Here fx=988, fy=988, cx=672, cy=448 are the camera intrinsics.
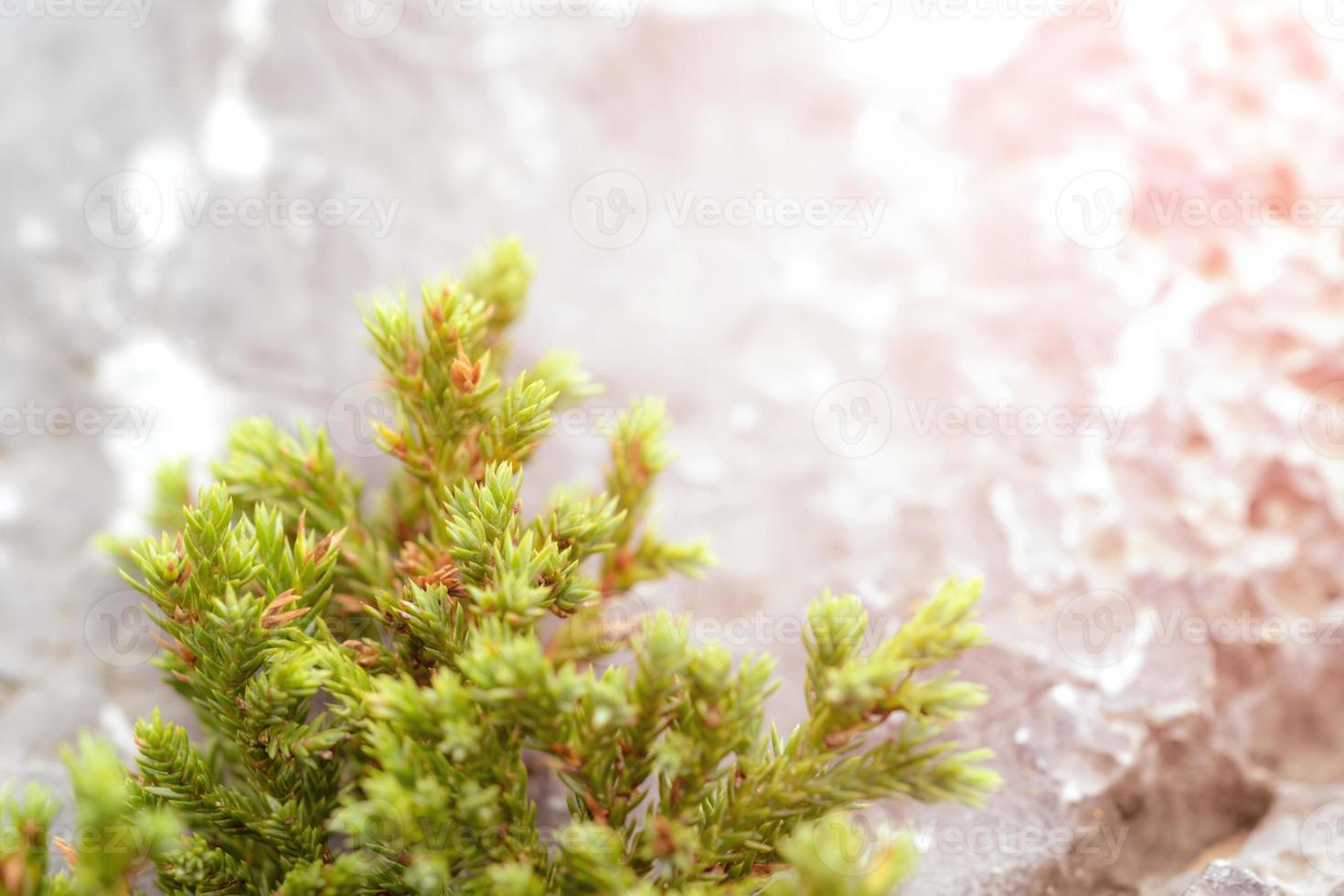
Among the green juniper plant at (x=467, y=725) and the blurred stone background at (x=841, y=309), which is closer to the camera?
the green juniper plant at (x=467, y=725)

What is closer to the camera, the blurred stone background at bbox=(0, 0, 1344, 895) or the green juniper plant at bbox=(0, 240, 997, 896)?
the green juniper plant at bbox=(0, 240, 997, 896)

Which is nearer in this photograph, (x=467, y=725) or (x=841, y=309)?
(x=467, y=725)

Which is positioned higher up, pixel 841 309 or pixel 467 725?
pixel 841 309

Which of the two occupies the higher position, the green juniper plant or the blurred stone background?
the blurred stone background

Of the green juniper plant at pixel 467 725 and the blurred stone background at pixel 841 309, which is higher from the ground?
the blurred stone background at pixel 841 309

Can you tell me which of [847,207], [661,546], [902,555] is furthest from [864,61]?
[661,546]
